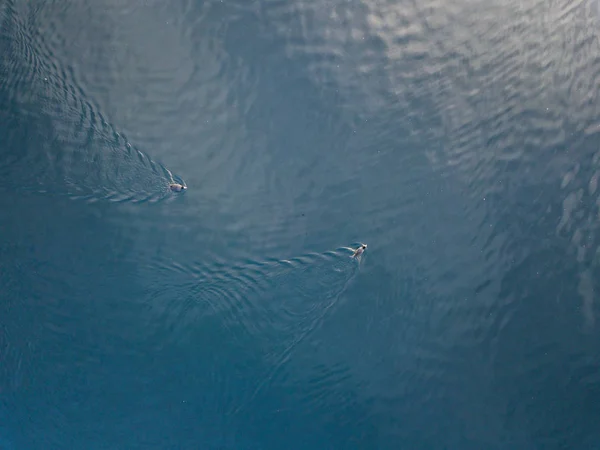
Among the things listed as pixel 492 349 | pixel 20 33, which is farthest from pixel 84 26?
pixel 492 349

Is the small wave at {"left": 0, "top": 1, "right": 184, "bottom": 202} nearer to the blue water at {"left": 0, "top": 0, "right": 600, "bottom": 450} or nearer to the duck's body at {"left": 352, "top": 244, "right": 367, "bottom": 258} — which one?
the blue water at {"left": 0, "top": 0, "right": 600, "bottom": 450}

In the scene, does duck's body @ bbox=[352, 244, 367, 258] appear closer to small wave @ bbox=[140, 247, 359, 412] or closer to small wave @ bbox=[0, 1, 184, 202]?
small wave @ bbox=[140, 247, 359, 412]

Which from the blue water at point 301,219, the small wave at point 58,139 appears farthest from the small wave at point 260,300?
the small wave at point 58,139

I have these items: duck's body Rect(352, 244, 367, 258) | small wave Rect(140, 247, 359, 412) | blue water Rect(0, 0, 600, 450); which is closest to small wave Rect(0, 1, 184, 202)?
blue water Rect(0, 0, 600, 450)

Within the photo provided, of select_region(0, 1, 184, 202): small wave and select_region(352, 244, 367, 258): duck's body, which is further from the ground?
select_region(352, 244, 367, 258): duck's body

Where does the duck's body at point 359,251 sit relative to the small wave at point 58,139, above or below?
above

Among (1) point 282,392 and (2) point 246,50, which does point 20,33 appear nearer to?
(2) point 246,50

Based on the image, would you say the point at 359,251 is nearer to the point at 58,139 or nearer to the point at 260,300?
the point at 260,300

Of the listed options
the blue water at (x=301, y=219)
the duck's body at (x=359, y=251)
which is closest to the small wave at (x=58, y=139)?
the blue water at (x=301, y=219)

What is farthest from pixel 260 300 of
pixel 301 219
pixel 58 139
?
pixel 58 139

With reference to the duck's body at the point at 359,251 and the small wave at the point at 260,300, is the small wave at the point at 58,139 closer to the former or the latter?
the small wave at the point at 260,300
